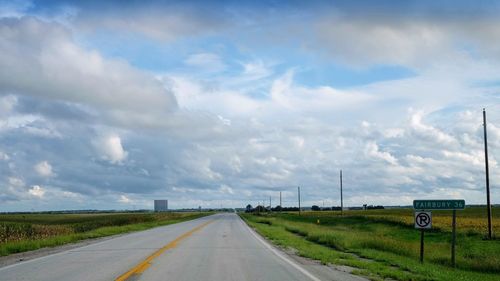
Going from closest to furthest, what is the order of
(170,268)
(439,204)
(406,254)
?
(170,268)
(439,204)
(406,254)

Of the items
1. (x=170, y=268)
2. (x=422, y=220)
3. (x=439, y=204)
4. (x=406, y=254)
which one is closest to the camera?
(x=170, y=268)

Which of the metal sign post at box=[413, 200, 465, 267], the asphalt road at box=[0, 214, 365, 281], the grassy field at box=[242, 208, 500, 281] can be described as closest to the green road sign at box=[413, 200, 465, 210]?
the metal sign post at box=[413, 200, 465, 267]

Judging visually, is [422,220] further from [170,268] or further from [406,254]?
[170,268]

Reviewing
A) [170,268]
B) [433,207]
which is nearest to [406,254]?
[433,207]

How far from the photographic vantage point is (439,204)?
1836cm

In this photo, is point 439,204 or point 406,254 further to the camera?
point 406,254

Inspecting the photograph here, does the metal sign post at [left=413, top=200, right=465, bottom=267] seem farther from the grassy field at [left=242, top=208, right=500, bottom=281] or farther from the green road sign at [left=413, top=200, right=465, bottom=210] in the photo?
the grassy field at [left=242, top=208, right=500, bottom=281]

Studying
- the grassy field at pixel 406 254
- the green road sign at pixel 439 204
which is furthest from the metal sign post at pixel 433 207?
the grassy field at pixel 406 254

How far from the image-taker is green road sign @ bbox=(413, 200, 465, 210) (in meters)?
17.9

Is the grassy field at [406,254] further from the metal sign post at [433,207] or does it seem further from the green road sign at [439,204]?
the green road sign at [439,204]

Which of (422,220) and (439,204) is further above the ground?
(439,204)

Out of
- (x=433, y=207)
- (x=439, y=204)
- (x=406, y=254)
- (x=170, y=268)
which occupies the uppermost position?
(x=439, y=204)

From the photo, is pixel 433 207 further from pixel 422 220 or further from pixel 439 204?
pixel 422 220

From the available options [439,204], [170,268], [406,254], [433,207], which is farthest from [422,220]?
[170,268]
